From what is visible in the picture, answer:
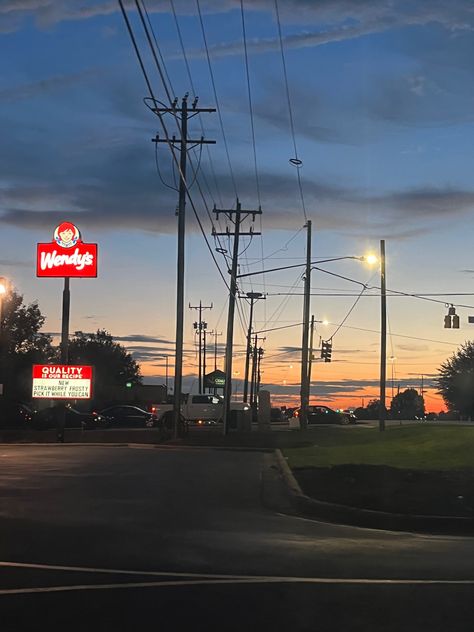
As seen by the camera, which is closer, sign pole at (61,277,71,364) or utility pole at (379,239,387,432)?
sign pole at (61,277,71,364)

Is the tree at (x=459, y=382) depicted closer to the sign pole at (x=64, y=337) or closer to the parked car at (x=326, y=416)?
the parked car at (x=326, y=416)

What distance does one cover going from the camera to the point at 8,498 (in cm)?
1574

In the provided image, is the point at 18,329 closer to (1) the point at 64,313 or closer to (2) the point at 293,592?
(1) the point at 64,313

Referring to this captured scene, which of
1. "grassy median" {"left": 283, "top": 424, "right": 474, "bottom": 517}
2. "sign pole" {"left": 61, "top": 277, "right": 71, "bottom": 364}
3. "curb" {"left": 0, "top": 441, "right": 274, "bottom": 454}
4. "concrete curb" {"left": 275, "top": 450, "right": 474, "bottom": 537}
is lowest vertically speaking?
"curb" {"left": 0, "top": 441, "right": 274, "bottom": 454}

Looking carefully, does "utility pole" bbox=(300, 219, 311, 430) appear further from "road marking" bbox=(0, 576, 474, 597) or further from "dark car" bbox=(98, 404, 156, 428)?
"road marking" bbox=(0, 576, 474, 597)

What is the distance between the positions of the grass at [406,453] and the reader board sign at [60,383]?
38.0 ft

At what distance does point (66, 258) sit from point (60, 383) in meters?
6.13

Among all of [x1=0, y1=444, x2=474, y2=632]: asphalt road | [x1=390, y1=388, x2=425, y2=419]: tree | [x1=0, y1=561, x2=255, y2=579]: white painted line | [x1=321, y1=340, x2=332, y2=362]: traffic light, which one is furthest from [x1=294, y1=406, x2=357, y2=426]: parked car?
[x1=390, y1=388, x2=425, y2=419]: tree

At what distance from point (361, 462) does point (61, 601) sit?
1616 cm

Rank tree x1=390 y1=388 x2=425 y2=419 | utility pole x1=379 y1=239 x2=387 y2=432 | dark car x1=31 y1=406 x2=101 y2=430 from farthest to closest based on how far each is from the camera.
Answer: tree x1=390 y1=388 x2=425 y2=419, dark car x1=31 y1=406 x2=101 y2=430, utility pole x1=379 y1=239 x2=387 y2=432

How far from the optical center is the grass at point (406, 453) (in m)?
22.2

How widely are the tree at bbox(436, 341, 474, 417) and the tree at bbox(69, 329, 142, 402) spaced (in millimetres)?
40774

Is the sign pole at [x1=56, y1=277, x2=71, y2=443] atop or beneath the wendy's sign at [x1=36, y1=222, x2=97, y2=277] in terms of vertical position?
beneath

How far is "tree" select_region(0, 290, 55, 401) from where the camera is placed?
7606cm
